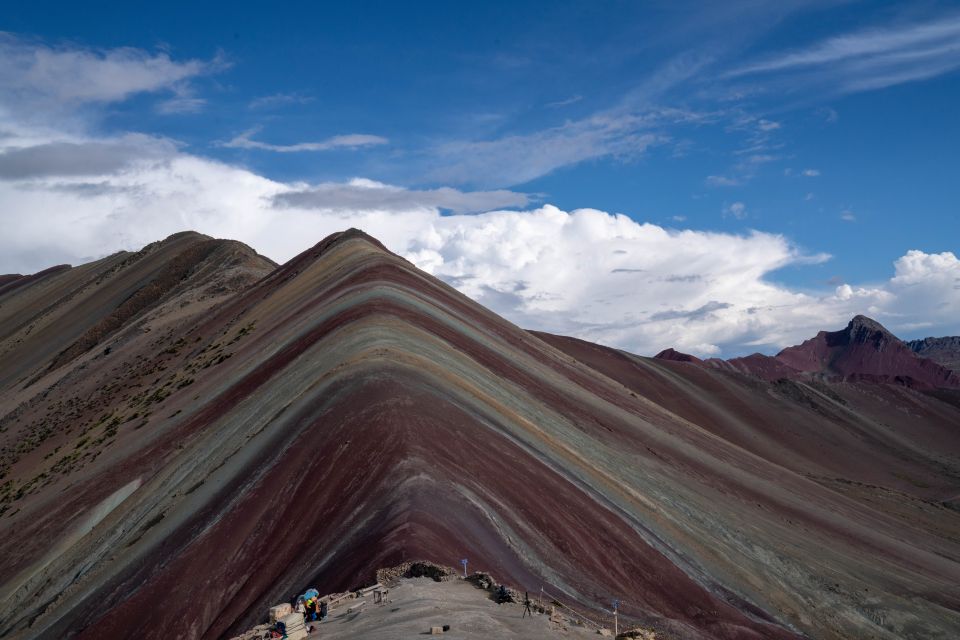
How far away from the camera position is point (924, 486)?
10506cm

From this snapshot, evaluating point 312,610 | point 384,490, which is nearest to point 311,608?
point 312,610

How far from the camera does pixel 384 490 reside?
2352cm

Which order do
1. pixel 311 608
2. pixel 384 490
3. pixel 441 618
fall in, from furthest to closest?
pixel 384 490, pixel 311 608, pixel 441 618

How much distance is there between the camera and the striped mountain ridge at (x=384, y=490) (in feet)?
76.4

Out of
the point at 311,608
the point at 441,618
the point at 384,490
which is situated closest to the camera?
→ the point at 441,618

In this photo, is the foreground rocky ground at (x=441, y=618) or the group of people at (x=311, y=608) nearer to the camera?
the foreground rocky ground at (x=441, y=618)

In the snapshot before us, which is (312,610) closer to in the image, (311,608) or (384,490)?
(311,608)

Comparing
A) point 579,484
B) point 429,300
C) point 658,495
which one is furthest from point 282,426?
point 429,300

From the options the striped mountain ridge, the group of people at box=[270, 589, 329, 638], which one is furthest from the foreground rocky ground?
the striped mountain ridge

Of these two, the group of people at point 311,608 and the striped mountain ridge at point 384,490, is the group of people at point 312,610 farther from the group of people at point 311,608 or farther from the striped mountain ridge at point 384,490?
the striped mountain ridge at point 384,490

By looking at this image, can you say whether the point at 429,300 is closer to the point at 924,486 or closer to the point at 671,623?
the point at 671,623

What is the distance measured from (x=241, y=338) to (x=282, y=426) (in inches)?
1205

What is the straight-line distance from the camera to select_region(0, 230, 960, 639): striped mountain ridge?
2328 cm

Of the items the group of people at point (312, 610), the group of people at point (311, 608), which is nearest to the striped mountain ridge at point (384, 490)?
the group of people at point (311, 608)
